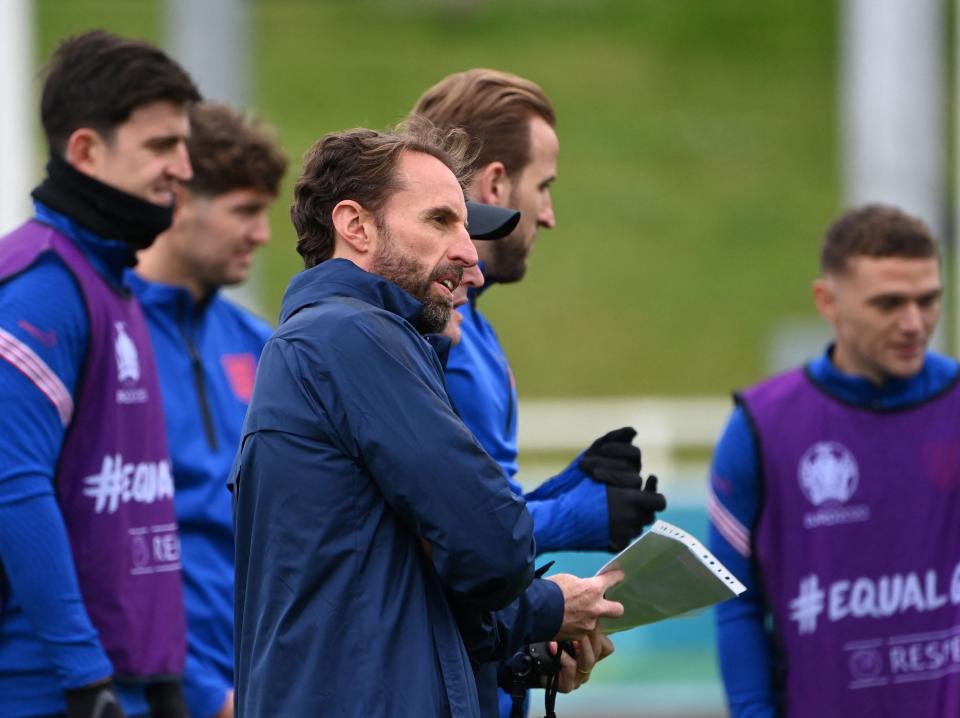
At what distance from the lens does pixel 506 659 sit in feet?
11.1

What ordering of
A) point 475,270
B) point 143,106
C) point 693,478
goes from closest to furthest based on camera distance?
1. point 475,270
2. point 143,106
3. point 693,478

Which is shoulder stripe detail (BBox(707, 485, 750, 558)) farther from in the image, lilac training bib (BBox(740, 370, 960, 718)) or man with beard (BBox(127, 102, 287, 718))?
man with beard (BBox(127, 102, 287, 718))

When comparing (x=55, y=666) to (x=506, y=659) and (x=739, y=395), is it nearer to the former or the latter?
(x=506, y=659)

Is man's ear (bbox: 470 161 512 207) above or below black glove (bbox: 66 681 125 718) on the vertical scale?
above

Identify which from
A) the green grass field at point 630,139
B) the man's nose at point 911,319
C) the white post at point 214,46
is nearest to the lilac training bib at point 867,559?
the man's nose at point 911,319

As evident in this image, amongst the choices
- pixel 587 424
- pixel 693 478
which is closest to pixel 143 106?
pixel 693 478

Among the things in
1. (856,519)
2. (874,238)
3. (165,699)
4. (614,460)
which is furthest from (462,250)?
(874,238)

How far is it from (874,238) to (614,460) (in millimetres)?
1540

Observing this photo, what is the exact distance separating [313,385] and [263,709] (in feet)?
1.86

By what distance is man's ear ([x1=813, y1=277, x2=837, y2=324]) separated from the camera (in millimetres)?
4918

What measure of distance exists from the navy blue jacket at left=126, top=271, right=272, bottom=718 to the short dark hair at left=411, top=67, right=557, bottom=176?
1241mm

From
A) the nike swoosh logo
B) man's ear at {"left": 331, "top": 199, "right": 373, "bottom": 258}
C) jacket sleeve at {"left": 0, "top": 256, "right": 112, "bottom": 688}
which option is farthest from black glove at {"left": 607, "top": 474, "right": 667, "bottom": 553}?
the nike swoosh logo

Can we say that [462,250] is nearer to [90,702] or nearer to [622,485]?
[622,485]

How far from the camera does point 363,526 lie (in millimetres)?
2943
